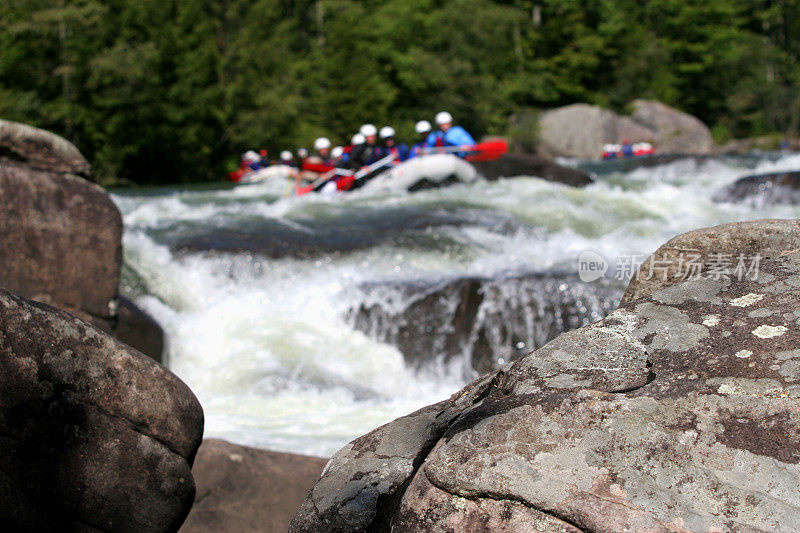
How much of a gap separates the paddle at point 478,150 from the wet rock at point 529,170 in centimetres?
47

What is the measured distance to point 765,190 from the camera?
1057 cm

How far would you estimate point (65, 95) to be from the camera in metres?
20.9

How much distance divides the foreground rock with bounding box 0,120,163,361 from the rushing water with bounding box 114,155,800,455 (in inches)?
44.1

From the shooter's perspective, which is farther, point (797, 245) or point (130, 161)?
point (130, 161)

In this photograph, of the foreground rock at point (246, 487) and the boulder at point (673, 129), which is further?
the boulder at point (673, 129)

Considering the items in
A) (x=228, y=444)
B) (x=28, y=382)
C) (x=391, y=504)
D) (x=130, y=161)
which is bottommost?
(x=130, y=161)

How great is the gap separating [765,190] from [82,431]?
33.4ft

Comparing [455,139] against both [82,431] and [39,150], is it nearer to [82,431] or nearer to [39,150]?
[39,150]

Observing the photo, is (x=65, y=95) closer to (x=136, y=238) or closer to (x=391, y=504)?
(x=136, y=238)

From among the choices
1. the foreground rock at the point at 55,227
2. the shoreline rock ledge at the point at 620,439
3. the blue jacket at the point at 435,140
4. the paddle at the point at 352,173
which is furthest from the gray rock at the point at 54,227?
the blue jacket at the point at 435,140

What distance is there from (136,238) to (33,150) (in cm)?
333

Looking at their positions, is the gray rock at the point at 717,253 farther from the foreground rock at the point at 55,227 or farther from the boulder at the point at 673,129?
the boulder at the point at 673,129

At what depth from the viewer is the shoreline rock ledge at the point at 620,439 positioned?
135cm

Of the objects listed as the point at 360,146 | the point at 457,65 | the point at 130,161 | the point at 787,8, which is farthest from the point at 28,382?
the point at 787,8
